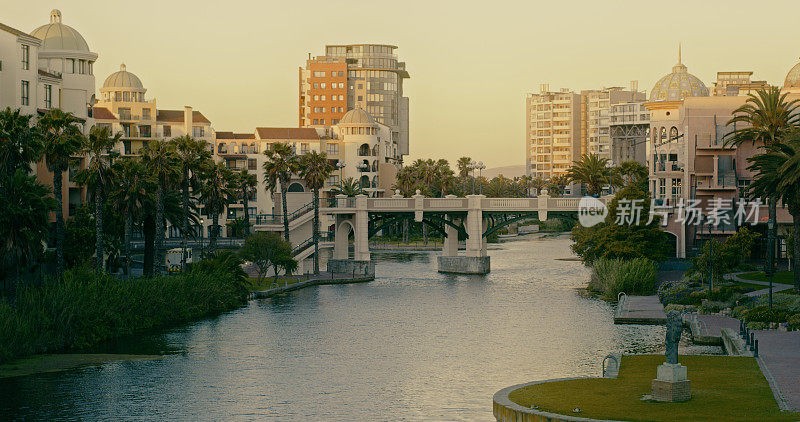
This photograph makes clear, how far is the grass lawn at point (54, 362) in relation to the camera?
162 ft

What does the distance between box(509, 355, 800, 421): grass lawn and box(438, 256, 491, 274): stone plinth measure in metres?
69.2

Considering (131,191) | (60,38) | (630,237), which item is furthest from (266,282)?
(630,237)

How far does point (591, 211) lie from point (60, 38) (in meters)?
56.9

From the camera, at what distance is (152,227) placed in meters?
82.3

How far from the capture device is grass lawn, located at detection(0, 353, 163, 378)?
4948cm

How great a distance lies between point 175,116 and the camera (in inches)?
6890

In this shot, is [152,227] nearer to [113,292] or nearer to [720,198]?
[113,292]

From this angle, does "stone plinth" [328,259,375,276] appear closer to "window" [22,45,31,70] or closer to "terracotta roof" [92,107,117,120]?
"window" [22,45,31,70]

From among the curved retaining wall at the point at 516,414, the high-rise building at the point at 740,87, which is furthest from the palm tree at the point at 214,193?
the curved retaining wall at the point at 516,414

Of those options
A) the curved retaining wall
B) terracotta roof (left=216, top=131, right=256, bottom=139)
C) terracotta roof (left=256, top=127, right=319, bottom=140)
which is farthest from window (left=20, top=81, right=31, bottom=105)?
terracotta roof (left=216, top=131, right=256, bottom=139)

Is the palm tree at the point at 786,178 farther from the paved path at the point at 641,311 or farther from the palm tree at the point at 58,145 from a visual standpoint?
the palm tree at the point at 58,145

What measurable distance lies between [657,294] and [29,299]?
50.4m

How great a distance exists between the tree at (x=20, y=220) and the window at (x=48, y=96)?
35129 millimetres

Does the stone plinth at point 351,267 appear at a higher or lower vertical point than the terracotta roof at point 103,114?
lower
